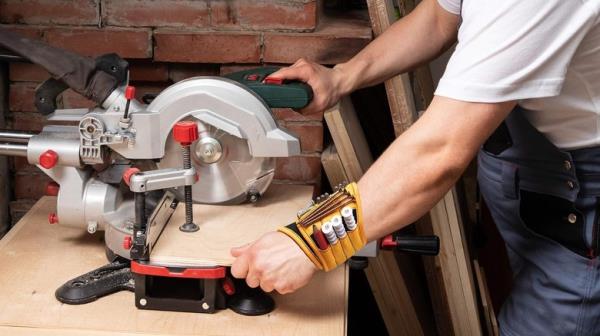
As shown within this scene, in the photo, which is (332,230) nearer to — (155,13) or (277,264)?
(277,264)

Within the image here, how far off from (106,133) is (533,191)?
2.56 feet

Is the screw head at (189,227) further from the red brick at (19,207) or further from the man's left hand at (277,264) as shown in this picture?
the red brick at (19,207)

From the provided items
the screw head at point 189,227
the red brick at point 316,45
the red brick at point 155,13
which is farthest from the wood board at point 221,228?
the red brick at point 155,13

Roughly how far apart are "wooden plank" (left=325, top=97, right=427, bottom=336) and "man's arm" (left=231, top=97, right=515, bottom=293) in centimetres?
47

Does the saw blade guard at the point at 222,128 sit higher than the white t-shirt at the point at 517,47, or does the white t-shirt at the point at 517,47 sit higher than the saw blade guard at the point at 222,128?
the white t-shirt at the point at 517,47

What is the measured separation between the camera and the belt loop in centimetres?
146

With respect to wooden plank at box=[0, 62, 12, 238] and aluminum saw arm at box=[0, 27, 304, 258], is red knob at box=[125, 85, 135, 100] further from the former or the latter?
wooden plank at box=[0, 62, 12, 238]

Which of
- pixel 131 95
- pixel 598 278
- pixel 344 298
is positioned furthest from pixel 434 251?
pixel 131 95

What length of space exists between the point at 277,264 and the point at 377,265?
2.13ft

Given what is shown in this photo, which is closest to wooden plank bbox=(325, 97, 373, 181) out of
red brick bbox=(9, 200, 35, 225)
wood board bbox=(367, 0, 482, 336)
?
wood board bbox=(367, 0, 482, 336)

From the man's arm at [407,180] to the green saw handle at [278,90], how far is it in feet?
1.02

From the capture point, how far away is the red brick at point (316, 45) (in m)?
1.78

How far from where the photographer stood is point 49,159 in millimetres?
1354

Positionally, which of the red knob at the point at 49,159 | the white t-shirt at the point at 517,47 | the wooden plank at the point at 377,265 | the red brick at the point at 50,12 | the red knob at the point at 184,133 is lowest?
the wooden plank at the point at 377,265
